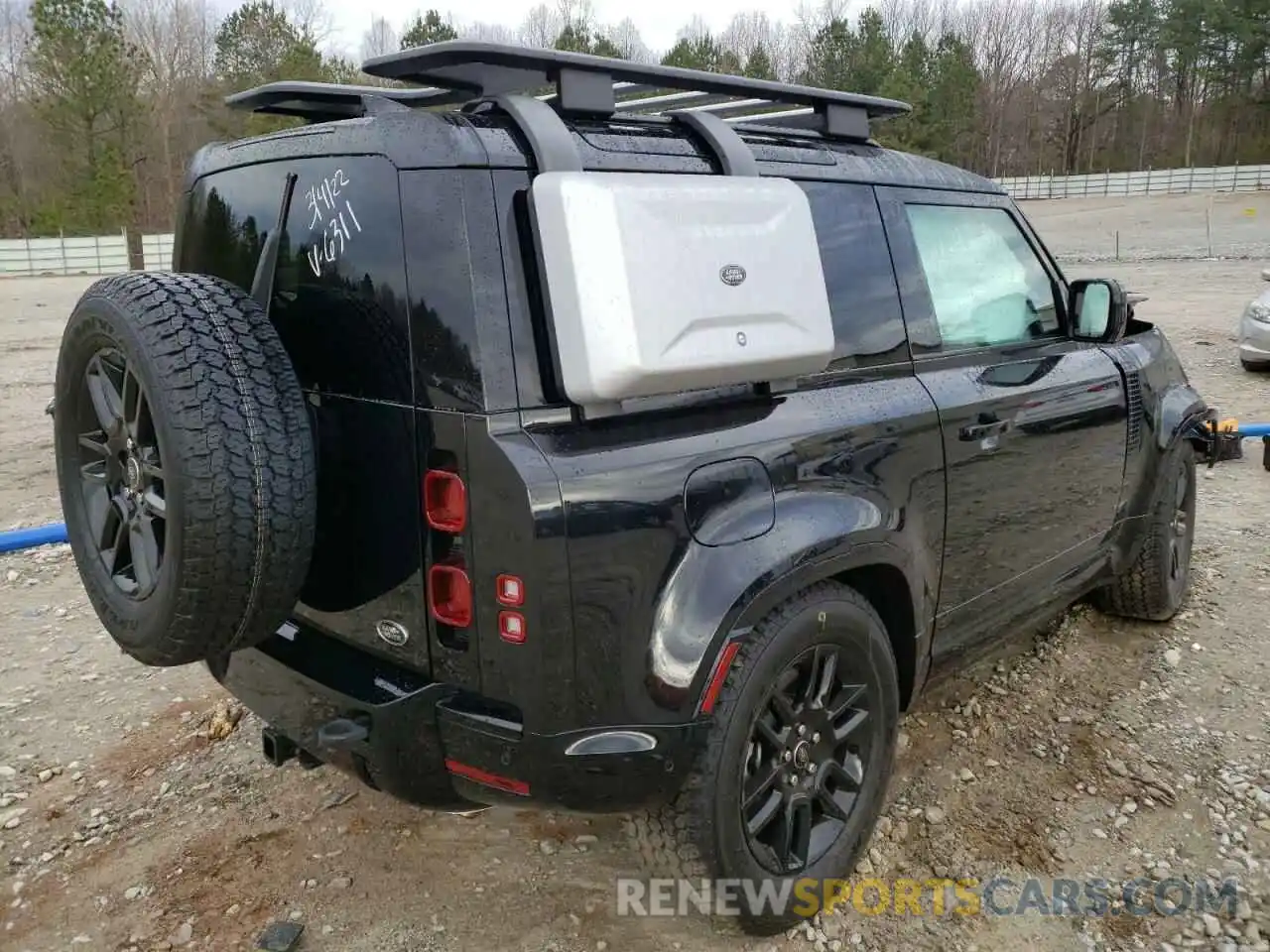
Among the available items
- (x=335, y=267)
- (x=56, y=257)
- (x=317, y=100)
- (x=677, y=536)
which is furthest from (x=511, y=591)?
(x=56, y=257)

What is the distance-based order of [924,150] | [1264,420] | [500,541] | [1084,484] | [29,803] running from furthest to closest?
[924,150] → [1264,420] → [1084,484] → [29,803] → [500,541]

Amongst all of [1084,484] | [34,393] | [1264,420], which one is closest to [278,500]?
[1084,484]

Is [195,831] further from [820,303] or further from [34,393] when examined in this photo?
[34,393]

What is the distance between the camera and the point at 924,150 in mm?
57750

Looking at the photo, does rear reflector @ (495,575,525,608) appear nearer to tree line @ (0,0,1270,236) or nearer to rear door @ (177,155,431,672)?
rear door @ (177,155,431,672)

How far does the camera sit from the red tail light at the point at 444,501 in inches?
81.7

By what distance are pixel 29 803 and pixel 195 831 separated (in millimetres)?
642

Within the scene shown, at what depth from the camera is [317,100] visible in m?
2.63

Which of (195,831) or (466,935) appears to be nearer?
(466,935)

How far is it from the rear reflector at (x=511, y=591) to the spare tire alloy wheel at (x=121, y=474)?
76cm

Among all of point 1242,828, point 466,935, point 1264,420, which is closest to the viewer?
point 466,935

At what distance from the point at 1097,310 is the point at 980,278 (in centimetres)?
68

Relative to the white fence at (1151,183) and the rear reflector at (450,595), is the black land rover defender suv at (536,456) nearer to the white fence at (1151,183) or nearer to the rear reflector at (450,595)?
the rear reflector at (450,595)

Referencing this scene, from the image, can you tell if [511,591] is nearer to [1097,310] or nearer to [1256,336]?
[1097,310]
